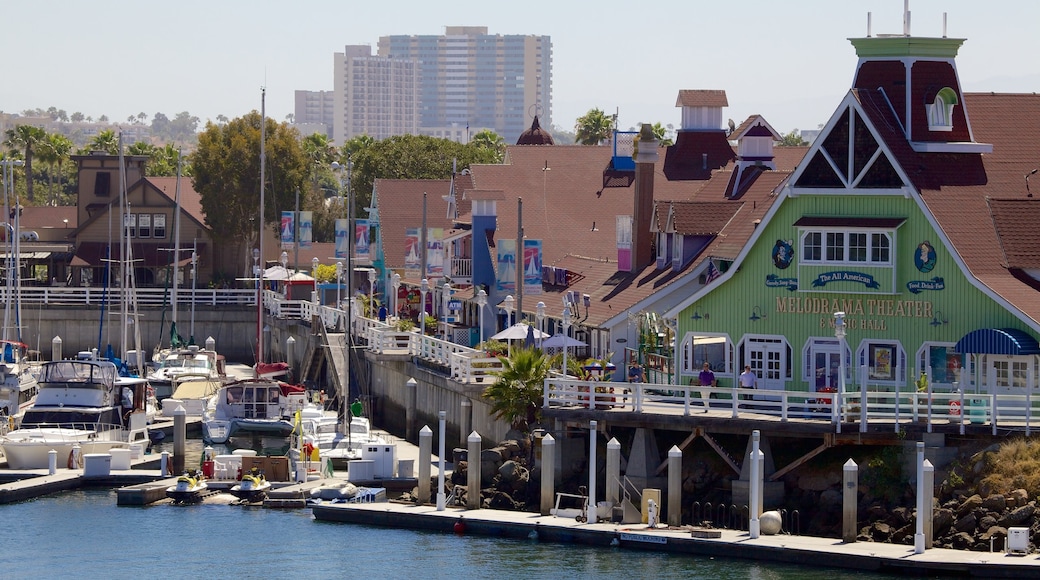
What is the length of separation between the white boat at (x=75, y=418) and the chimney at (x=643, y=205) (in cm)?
1669

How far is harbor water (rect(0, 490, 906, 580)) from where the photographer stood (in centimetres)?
4064

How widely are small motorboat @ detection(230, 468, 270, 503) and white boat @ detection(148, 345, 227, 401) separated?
78.5 feet

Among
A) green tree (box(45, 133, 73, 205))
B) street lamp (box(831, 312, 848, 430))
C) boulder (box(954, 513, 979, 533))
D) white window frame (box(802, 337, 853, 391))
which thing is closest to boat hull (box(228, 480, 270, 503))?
white window frame (box(802, 337, 853, 391))

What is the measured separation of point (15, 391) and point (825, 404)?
33255 millimetres

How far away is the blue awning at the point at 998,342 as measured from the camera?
43.4 m

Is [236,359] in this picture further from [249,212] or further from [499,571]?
[499,571]

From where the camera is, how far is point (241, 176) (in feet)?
359

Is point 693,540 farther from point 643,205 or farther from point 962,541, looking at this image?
point 643,205

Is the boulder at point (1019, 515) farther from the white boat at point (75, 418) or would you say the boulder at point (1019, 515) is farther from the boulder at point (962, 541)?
the white boat at point (75, 418)

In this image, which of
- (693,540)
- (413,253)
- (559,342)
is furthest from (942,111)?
(413,253)

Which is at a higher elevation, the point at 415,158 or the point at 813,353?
the point at 415,158

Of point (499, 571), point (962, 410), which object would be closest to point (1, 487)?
point (499, 571)

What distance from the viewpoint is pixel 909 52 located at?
4891 cm

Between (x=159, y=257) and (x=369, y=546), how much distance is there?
2623 inches
